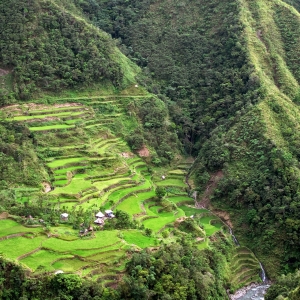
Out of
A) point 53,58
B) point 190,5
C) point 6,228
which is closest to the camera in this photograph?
point 6,228

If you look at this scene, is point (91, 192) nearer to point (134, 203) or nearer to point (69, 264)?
point (134, 203)

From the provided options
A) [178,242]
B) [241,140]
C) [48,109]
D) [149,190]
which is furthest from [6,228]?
[241,140]

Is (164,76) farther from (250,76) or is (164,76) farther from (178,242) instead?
(178,242)

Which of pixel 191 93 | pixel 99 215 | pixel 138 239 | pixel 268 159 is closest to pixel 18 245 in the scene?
pixel 99 215

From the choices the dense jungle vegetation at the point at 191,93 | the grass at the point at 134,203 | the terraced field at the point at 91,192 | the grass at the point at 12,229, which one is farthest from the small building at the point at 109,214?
the dense jungle vegetation at the point at 191,93

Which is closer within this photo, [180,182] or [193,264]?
[193,264]

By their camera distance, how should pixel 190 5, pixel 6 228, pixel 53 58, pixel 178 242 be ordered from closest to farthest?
pixel 6 228 < pixel 178 242 < pixel 53 58 < pixel 190 5

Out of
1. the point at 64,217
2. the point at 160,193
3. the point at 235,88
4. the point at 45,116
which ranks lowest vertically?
the point at 45,116

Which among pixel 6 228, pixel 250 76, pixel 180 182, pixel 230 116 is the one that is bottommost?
pixel 180 182
